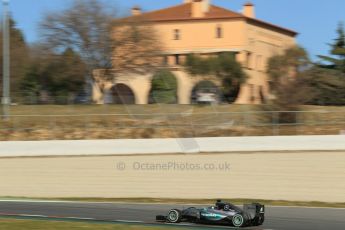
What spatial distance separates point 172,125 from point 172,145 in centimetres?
470

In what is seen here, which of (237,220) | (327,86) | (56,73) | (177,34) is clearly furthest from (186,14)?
(237,220)

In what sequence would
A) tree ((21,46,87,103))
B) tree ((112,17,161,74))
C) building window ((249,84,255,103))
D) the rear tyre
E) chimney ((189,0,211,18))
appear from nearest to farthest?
the rear tyre < tree ((21,46,87,103)) < tree ((112,17,161,74)) < building window ((249,84,255,103)) < chimney ((189,0,211,18))

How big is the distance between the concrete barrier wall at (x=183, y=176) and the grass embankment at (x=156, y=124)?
3.46 m

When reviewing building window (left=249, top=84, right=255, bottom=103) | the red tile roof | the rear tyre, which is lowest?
the rear tyre

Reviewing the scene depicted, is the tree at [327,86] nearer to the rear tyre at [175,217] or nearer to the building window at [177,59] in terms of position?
the building window at [177,59]

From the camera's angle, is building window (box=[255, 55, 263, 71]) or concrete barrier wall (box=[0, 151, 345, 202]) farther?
building window (box=[255, 55, 263, 71])

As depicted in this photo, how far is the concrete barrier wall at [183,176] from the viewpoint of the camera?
2828 cm

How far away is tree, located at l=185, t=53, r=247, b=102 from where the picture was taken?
6188 centimetres

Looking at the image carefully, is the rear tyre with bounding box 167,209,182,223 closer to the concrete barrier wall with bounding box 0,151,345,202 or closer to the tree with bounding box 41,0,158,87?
the concrete barrier wall with bounding box 0,151,345,202

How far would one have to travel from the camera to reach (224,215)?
16047 mm

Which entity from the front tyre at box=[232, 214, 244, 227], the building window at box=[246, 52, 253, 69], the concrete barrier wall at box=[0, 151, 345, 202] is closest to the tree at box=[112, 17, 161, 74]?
the building window at box=[246, 52, 253, 69]

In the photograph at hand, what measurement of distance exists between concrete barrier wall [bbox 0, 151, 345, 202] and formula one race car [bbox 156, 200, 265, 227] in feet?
41.4

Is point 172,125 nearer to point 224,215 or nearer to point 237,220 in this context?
point 224,215

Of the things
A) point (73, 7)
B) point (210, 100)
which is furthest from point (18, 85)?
point (210, 100)
